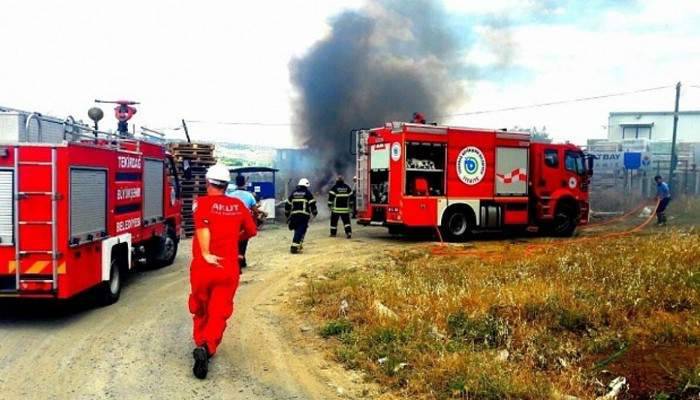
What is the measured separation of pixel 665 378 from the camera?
4.49 m

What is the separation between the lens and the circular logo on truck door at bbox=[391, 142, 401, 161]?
1455 cm

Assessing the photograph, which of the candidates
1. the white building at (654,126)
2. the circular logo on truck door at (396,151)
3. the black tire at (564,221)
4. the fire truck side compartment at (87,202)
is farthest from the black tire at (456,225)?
the white building at (654,126)

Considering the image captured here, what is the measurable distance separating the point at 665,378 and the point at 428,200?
10.4 m

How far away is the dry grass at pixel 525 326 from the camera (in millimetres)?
4668

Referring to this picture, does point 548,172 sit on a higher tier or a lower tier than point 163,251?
higher

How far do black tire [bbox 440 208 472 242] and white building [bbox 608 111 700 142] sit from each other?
132 feet

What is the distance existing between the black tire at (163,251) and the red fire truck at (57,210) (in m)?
2.44

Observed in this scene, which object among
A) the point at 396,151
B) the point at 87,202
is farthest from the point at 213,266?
the point at 396,151

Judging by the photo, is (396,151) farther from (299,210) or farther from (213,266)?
(213,266)

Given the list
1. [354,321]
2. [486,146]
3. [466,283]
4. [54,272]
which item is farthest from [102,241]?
[486,146]

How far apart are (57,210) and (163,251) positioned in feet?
15.1

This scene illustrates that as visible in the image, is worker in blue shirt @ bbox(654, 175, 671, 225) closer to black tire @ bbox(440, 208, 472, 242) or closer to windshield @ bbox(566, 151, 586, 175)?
windshield @ bbox(566, 151, 586, 175)

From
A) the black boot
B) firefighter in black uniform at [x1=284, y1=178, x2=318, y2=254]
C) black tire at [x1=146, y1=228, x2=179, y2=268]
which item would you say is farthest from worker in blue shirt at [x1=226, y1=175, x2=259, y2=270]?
the black boot

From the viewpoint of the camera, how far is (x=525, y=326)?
5844mm
